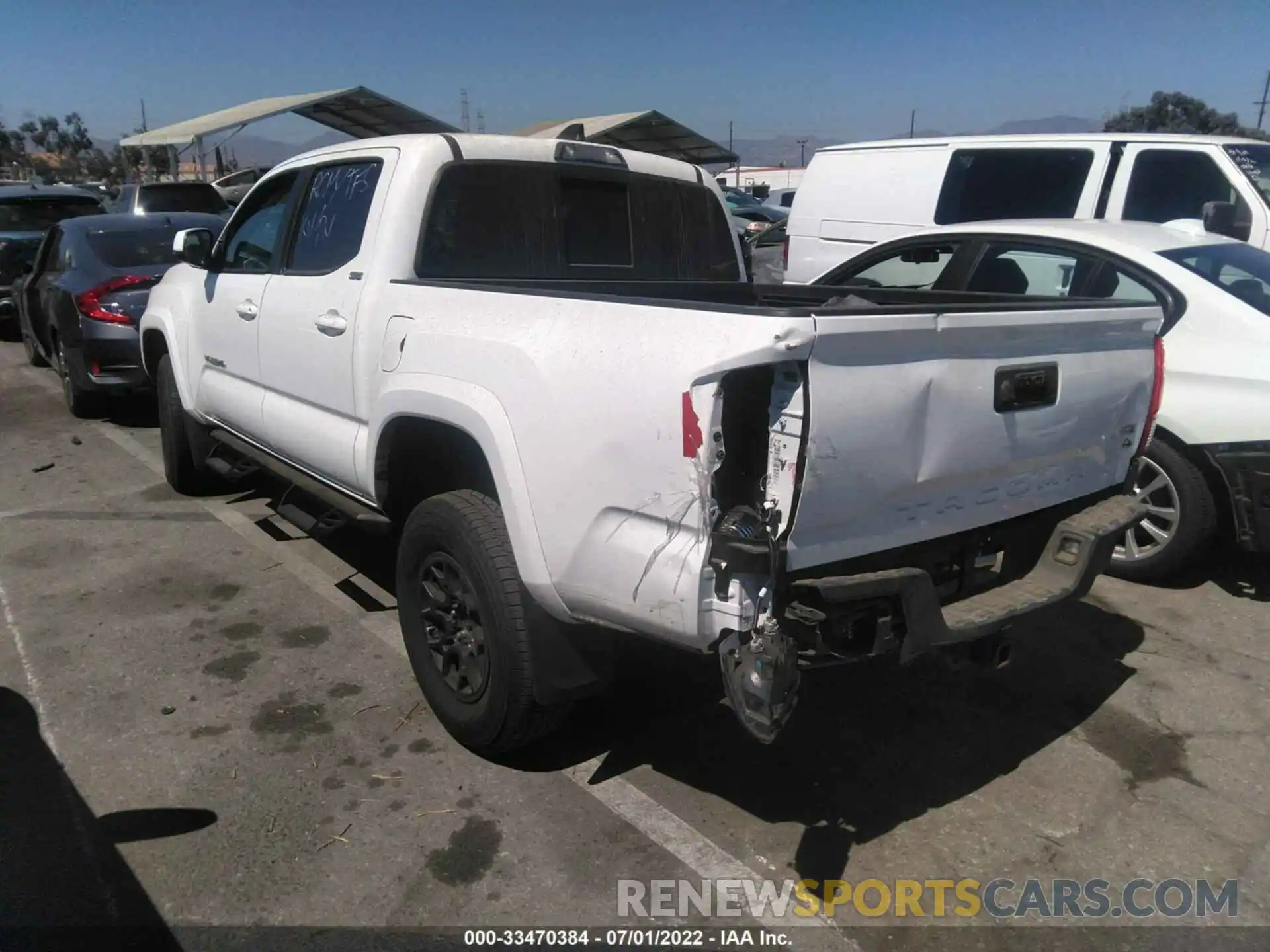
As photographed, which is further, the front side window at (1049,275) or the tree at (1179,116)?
the tree at (1179,116)

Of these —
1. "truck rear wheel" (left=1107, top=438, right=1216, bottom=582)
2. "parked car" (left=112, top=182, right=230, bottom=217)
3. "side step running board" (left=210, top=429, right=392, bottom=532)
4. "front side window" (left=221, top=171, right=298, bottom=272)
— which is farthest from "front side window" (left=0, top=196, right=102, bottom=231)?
"truck rear wheel" (left=1107, top=438, right=1216, bottom=582)

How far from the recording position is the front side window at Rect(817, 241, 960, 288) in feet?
18.5

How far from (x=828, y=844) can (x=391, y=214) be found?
2724 millimetres

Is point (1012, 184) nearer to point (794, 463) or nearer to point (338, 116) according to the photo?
point (794, 463)

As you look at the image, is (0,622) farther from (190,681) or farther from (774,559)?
(774,559)

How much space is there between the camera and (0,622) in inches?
177

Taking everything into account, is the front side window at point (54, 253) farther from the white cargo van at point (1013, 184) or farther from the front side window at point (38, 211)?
the white cargo van at point (1013, 184)

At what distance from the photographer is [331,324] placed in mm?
3861

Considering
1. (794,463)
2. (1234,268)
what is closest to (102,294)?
(794,463)

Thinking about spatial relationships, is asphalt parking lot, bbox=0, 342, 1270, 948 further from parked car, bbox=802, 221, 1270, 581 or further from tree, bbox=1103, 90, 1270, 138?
tree, bbox=1103, 90, 1270, 138

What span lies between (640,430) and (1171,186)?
23.0 feet

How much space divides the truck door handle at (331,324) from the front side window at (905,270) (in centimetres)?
279

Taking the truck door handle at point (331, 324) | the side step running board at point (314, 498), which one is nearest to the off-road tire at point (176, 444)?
the side step running board at point (314, 498)

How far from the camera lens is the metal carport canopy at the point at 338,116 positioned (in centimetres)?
2323
